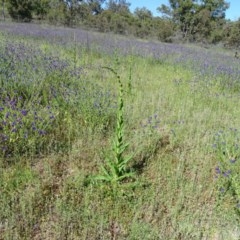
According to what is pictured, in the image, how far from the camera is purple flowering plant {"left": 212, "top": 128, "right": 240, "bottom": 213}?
267 cm

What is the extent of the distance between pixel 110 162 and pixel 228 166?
142 cm

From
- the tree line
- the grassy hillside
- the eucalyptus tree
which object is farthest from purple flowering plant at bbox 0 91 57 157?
the eucalyptus tree

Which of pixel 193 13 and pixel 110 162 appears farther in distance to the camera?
pixel 193 13

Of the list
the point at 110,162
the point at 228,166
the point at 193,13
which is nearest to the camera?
the point at 110,162

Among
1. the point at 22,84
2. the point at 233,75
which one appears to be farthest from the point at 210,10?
the point at 22,84

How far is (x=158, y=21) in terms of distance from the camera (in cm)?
4056

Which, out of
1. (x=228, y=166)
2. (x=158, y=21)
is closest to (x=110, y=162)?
(x=228, y=166)

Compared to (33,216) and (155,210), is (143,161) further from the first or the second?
(33,216)

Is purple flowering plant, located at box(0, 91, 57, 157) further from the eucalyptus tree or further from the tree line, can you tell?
the eucalyptus tree

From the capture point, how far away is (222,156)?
3.24 meters

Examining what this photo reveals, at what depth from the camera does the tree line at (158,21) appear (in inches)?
1162

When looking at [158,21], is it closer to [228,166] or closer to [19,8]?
[19,8]

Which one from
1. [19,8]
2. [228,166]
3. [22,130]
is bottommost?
[228,166]

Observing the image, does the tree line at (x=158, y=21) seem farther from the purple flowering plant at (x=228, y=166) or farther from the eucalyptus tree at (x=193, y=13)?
the purple flowering plant at (x=228, y=166)
